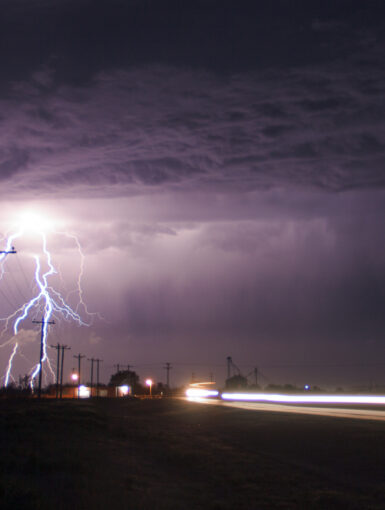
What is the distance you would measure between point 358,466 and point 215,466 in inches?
155

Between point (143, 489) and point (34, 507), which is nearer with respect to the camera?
point (34, 507)

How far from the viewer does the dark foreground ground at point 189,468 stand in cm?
1039

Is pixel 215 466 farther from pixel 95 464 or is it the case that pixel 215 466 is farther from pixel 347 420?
pixel 347 420

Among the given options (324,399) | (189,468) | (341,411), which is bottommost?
(189,468)

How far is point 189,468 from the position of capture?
1533 cm

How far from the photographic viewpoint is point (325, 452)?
18562 millimetres

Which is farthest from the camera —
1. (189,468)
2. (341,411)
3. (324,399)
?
(324,399)

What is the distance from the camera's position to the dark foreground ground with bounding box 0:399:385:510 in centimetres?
1039

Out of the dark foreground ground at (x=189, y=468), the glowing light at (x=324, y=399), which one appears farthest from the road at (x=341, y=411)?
the glowing light at (x=324, y=399)

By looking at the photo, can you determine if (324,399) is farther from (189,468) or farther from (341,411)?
(189,468)

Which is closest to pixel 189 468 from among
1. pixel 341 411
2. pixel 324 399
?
pixel 341 411

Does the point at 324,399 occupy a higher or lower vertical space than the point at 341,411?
higher

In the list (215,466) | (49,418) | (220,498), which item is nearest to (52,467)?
(220,498)

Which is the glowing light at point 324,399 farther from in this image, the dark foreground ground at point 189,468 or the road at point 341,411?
the dark foreground ground at point 189,468
